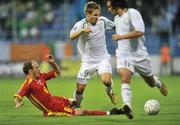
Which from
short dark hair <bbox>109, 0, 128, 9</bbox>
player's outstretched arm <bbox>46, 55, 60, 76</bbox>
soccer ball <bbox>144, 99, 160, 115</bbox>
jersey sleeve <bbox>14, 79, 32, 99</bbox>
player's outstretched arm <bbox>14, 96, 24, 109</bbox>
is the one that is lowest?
soccer ball <bbox>144, 99, 160, 115</bbox>

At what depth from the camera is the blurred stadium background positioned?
120 feet

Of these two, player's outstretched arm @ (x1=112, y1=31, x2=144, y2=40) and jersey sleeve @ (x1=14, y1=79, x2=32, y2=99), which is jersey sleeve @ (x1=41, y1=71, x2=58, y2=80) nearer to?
jersey sleeve @ (x1=14, y1=79, x2=32, y2=99)

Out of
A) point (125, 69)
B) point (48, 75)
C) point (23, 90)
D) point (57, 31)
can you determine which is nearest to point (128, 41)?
point (125, 69)

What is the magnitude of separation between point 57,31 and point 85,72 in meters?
22.9

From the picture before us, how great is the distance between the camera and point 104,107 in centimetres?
1596

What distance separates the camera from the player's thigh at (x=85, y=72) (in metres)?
14.8

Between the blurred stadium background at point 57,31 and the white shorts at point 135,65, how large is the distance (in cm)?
2228

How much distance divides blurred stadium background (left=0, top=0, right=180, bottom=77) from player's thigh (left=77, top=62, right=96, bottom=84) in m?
20.7

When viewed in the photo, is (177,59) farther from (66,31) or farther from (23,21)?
(23,21)

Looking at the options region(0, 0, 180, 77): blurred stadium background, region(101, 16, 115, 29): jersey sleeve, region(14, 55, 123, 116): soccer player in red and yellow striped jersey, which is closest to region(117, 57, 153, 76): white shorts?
region(14, 55, 123, 116): soccer player in red and yellow striped jersey

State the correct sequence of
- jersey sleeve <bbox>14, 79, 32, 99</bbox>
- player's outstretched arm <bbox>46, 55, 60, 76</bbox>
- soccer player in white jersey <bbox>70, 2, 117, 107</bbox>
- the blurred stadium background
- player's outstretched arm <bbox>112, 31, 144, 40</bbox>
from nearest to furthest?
player's outstretched arm <bbox>112, 31, 144, 40</bbox>
jersey sleeve <bbox>14, 79, 32, 99</bbox>
player's outstretched arm <bbox>46, 55, 60, 76</bbox>
soccer player in white jersey <bbox>70, 2, 117, 107</bbox>
the blurred stadium background

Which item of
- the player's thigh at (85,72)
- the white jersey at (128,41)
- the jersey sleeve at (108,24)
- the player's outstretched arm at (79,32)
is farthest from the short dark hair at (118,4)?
the player's thigh at (85,72)

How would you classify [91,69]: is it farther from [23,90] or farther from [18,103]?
[18,103]

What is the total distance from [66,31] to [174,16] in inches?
250
